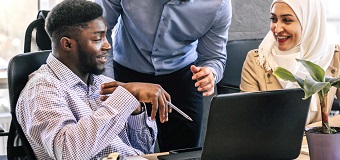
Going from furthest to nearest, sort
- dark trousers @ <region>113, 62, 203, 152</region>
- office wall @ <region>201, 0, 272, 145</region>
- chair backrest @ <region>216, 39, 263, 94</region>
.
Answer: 1. office wall @ <region>201, 0, 272, 145</region>
2. chair backrest @ <region>216, 39, 263, 94</region>
3. dark trousers @ <region>113, 62, 203, 152</region>

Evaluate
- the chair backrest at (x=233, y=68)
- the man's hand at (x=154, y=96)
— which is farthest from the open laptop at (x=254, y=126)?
the chair backrest at (x=233, y=68)

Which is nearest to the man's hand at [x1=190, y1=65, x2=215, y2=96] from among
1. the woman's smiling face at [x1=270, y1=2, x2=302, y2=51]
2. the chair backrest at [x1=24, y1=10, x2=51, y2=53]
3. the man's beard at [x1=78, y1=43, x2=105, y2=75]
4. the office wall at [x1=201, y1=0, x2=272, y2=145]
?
the man's beard at [x1=78, y1=43, x2=105, y2=75]

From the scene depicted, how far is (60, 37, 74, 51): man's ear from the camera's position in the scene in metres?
1.96

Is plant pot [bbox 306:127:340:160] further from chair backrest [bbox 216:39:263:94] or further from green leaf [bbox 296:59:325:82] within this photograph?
chair backrest [bbox 216:39:263:94]

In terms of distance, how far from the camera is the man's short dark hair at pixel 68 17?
6.44 feet

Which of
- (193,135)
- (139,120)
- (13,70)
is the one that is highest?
(13,70)

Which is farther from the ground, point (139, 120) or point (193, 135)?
point (139, 120)

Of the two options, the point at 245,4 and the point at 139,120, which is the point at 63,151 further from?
the point at 245,4

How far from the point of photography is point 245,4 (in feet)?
11.1

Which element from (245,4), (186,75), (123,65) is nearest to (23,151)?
(123,65)

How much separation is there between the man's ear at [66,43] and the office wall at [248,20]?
58.2 inches

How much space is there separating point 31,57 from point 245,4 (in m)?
1.65

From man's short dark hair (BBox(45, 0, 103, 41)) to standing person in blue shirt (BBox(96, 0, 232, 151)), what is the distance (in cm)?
40

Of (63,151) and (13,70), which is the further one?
(13,70)
